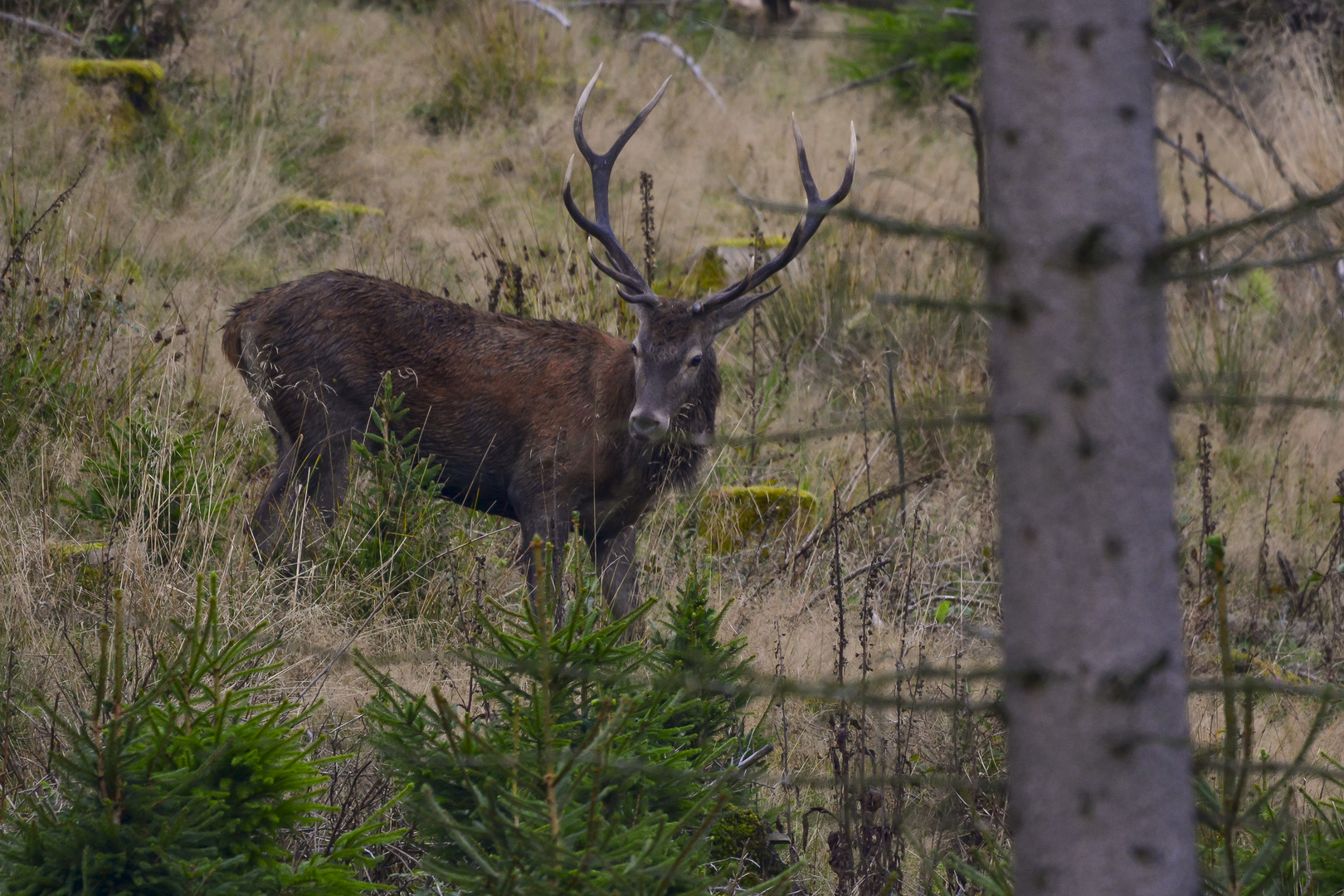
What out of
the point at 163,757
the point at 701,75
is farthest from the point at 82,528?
the point at 701,75

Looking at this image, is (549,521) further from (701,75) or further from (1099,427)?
(701,75)

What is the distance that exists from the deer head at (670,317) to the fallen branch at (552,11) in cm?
881

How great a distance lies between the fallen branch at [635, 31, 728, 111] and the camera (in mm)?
14430

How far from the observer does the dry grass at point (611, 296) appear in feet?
15.6

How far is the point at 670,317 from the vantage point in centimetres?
584

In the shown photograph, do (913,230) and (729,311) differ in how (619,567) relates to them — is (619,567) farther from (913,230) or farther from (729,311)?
(913,230)

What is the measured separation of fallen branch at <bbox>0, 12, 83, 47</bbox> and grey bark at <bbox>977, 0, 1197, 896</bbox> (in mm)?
11450

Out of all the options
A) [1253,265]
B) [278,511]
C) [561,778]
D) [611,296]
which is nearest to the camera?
[1253,265]

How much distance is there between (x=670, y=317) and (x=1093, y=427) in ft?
14.5

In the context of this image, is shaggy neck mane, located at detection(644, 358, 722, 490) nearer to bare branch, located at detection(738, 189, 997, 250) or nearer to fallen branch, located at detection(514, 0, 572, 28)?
bare branch, located at detection(738, 189, 997, 250)

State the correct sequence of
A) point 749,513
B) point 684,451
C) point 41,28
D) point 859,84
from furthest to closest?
1. point 859,84
2. point 41,28
3. point 749,513
4. point 684,451

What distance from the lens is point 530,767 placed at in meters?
A: 2.16

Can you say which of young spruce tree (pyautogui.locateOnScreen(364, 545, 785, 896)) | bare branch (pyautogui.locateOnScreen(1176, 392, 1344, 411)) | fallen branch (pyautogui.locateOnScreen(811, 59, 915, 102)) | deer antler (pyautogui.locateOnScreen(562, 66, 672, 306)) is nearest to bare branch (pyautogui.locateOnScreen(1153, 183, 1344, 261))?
bare branch (pyautogui.locateOnScreen(1176, 392, 1344, 411))

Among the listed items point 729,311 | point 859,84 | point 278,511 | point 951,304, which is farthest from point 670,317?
point 859,84
